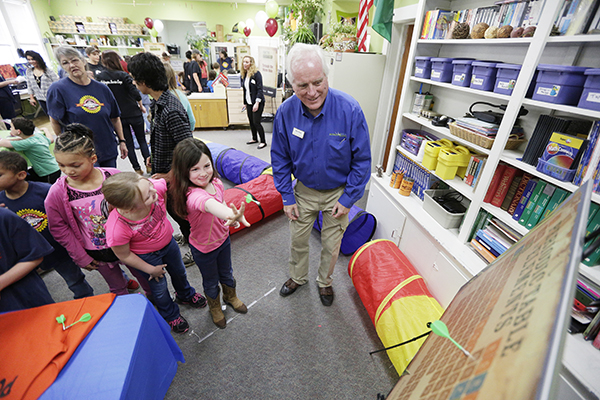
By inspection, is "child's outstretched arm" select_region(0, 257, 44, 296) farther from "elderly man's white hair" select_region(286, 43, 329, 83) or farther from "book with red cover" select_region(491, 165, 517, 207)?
"book with red cover" select_region(491, 165, 517, 207)

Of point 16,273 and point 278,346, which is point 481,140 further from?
point 16,273

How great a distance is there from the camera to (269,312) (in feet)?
6.35

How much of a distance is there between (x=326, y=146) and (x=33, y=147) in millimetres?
2425

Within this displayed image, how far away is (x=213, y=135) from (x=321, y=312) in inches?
190

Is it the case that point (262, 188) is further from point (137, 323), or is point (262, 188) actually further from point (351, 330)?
point (137, 323)

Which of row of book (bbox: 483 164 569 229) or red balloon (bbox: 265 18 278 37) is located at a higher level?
red balloon (bbox: 265 18 278 37)

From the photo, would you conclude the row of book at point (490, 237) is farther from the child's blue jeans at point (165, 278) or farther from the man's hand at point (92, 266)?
the man's hand at point (92, 266)

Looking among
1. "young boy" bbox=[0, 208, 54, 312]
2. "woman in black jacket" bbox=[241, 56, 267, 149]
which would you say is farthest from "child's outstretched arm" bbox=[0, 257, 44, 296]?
"woman in black jacket" bbox=[241, 56, 267, 149]

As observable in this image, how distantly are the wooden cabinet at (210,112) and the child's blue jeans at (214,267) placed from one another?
192 inches

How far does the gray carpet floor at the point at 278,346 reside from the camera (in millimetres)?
1498

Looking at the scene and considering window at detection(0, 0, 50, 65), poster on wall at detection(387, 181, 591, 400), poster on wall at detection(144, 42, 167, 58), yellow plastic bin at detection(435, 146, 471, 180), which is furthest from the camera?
window at detection(0, 0, 50, 65)

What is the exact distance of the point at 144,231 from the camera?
1316mm

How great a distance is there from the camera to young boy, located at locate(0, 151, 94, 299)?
125 centimetres

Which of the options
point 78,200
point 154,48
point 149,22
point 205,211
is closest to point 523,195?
point 205,211
